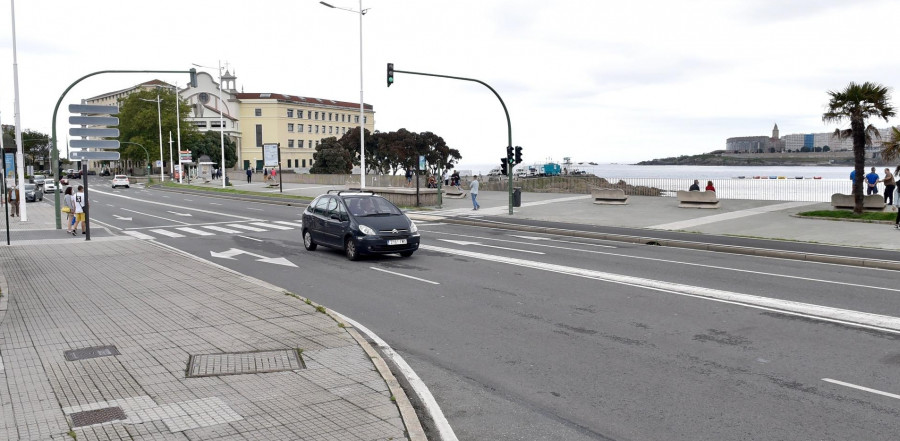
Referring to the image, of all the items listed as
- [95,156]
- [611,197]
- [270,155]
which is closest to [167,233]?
[95,156]

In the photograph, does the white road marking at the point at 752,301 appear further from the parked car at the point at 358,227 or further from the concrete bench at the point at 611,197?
the concrete bench at the point at 611,197

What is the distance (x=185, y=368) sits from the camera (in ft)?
22.9

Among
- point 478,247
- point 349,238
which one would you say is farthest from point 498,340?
point 478,247

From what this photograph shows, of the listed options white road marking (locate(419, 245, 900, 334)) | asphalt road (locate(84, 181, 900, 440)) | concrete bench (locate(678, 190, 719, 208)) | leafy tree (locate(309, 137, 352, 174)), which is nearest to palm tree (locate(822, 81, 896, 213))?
concrete bench (locate(678, 190, 719, 208))

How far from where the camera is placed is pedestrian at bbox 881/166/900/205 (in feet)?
83.4

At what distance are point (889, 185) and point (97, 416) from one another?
28.8 m

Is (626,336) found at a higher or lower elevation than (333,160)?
lower

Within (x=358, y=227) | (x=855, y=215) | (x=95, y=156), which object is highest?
(x=95, y=156)

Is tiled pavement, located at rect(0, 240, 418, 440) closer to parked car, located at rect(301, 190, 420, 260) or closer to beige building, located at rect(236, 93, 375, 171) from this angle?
parked car, located at rect(301, 190, 420, 260)

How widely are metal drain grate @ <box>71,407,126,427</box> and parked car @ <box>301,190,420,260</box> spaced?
9.86 m

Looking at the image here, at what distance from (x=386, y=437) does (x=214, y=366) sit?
107 inches

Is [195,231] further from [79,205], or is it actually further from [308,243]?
[308,243]

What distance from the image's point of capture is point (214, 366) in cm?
706

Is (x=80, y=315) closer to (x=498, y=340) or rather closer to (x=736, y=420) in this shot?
(x=498, y=340)
